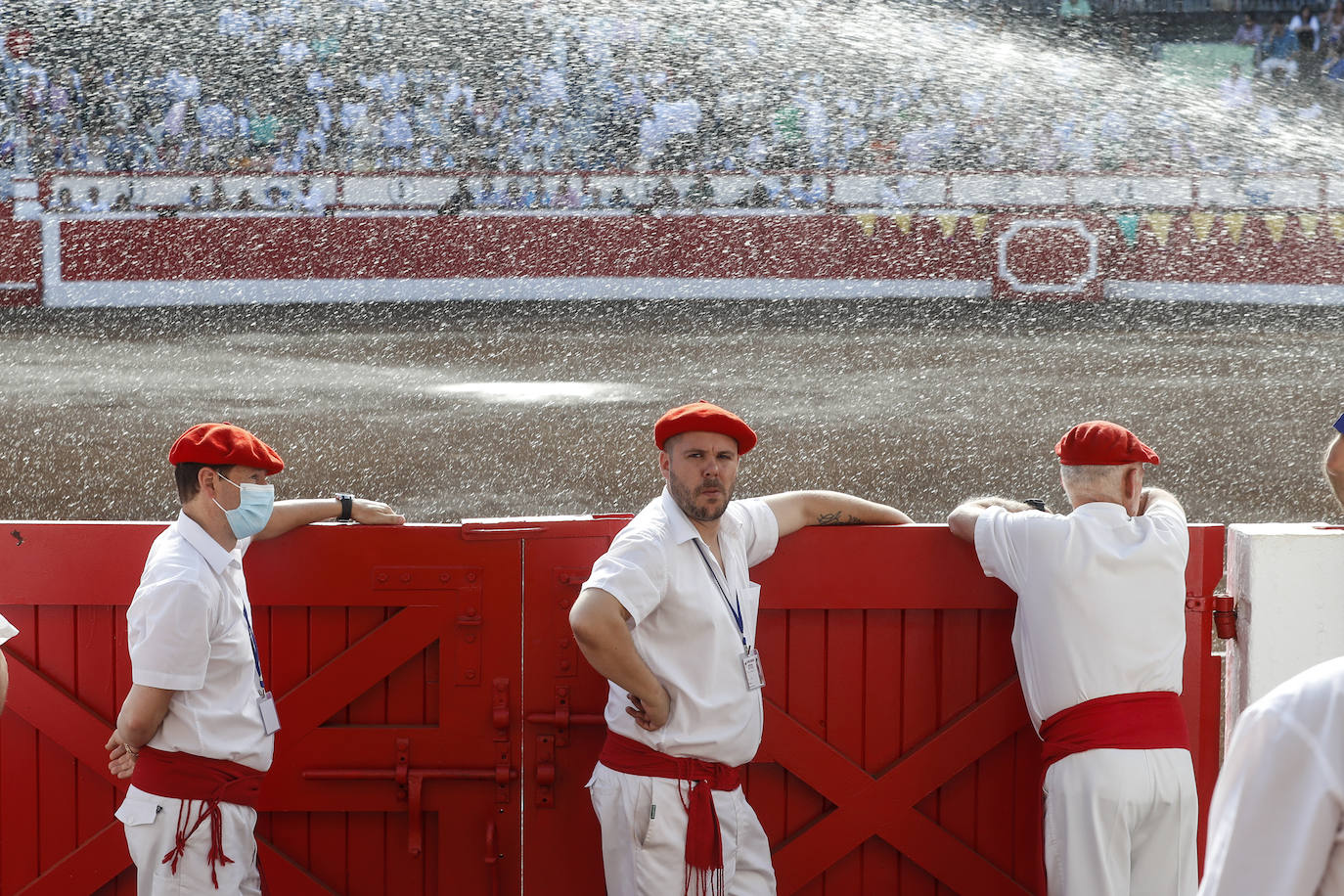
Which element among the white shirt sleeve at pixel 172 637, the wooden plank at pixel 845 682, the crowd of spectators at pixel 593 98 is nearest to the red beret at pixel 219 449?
the white shirt sleeve at pixel 172 637

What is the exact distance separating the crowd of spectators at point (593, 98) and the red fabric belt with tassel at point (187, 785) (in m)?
11.9

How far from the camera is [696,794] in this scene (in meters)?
3.12

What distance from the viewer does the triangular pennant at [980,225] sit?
14008mm

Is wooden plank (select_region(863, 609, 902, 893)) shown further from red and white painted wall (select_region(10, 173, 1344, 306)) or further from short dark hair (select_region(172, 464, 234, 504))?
red and white painted wall (select_region(10, 173, 1344, 306))

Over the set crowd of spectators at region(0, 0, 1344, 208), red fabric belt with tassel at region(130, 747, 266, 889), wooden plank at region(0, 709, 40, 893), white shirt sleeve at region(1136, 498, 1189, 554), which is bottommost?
wooden plank at region(0, 709, 40, 893)

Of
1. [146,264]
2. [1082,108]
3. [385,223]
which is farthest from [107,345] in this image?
[1082,108]

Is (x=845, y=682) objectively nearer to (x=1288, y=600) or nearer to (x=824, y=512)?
(x=824, y=512)

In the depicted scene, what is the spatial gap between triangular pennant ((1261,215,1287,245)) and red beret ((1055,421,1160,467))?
11.7m

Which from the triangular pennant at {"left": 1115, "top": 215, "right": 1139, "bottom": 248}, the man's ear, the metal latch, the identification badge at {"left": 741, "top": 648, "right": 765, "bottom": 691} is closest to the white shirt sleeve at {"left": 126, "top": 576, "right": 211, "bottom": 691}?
the identification badge at {"left": 741, "top": 648, "right": 765, "bottom": 691}

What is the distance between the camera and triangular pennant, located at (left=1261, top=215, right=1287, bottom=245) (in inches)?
542

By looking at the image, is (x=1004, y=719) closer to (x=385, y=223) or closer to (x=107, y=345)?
(x=107, y=345)

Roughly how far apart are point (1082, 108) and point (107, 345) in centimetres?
1280

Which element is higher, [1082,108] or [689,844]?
[1082,108]

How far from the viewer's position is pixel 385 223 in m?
14.2
